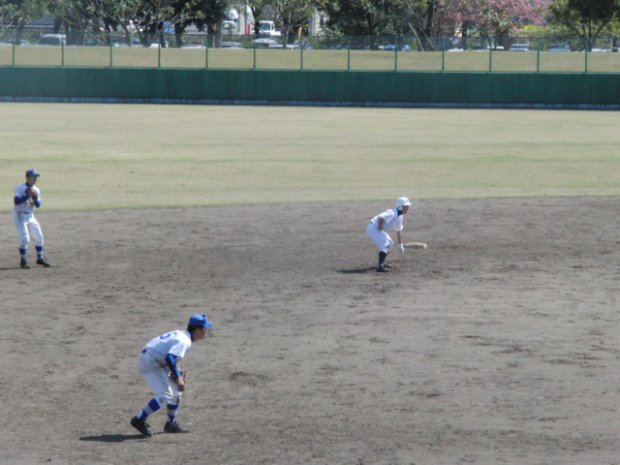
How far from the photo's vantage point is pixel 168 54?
207ft

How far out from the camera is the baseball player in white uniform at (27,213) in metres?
18.1

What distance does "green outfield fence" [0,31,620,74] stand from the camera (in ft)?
194

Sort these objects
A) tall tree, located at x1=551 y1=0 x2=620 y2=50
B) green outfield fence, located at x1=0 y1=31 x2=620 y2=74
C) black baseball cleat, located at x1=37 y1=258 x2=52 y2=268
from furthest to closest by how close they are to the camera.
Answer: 1. tall tree, located at x1=551 y1=0 x2=620 y2=50
2. green outfield fence, located at x1=0 y1=31 x2=620 y2=74
3. black baseball cleat, located at x1=37 y1=258 x2=52 y2=268

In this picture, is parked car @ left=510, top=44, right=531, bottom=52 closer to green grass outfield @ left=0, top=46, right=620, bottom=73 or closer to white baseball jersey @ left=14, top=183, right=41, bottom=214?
green grass outfield @ left=0, top=46, right=620, bottom=73

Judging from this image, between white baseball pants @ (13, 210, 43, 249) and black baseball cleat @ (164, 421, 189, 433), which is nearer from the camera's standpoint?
black baseball cleat @ (164, 421, 189, 433)

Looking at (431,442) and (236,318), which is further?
(236,318)

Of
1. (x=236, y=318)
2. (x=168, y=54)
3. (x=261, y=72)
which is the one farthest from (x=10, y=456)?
(x=168, y=54)

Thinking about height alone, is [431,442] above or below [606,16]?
below

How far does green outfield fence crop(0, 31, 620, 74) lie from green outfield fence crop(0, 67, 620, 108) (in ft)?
4.11

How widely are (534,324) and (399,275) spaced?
388 cm

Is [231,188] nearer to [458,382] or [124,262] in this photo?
[124,262]

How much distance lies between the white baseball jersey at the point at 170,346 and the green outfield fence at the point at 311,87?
47.6 metres

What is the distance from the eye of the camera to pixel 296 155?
1415 inches

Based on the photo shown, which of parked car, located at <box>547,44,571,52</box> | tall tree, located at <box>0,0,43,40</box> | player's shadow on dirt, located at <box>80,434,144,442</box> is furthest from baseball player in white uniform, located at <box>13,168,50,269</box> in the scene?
tall tree, located at <box>0,0,43,40</box>
